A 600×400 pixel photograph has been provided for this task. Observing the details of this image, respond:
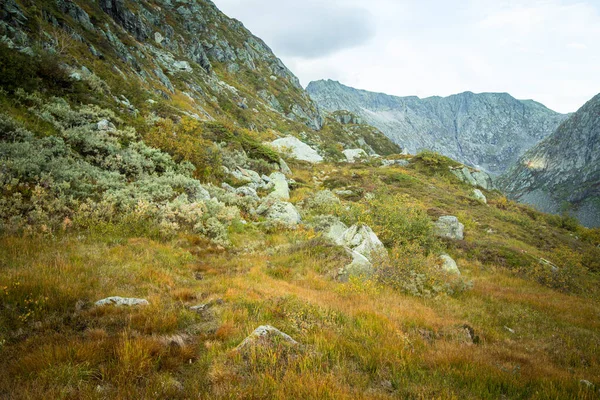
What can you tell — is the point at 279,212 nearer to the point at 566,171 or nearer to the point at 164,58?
the point at 164,58

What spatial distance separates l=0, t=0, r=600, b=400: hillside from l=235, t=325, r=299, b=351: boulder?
0.03m

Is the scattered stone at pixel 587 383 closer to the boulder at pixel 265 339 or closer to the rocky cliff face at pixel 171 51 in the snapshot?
the boulder at pixel 265 339

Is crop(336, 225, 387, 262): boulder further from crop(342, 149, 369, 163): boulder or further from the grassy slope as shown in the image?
crop(342, 149, 369, 163): boulder

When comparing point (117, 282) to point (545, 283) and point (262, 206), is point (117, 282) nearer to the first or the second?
point (262, 206)

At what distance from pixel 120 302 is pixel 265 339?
2.80 meters

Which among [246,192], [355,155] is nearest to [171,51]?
[355,155]

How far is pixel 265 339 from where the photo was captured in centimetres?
418

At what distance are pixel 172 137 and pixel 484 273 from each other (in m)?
18.5

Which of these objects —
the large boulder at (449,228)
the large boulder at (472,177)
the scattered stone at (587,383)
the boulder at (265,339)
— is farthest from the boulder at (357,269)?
the large boulder at (472,177)

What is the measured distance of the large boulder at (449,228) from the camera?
715 inches

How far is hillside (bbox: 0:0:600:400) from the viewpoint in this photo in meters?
3.50

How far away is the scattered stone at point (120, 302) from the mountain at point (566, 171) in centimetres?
16854

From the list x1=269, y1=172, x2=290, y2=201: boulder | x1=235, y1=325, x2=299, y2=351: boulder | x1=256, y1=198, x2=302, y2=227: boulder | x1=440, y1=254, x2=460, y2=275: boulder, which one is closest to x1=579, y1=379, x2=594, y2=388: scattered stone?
x1=235, y1=325, x2=299, y2=351: boulder

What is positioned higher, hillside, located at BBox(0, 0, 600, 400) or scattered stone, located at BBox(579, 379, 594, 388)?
hillside, located at BBox(0, 0, 600, 400)
